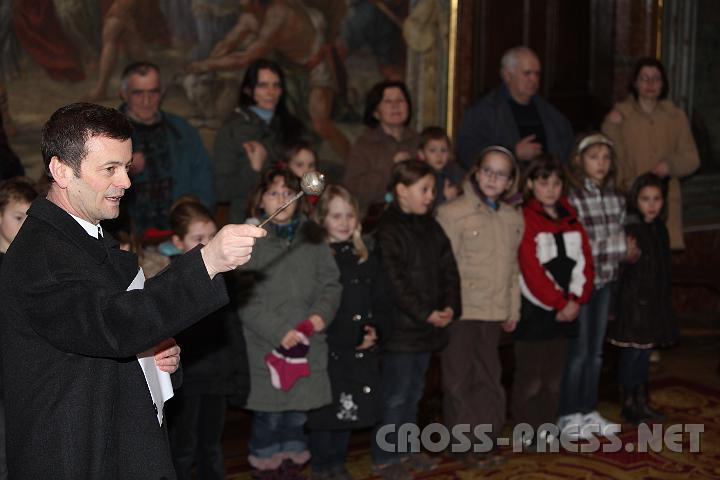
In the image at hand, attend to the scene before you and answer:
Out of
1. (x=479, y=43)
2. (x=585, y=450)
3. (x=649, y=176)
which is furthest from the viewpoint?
(x=479, y=43)

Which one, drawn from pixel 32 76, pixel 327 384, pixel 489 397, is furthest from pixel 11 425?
pixel 32 76

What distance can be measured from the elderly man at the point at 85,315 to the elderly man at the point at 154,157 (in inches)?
128

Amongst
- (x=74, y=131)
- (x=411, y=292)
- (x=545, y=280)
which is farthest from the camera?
(x=545, y=280)

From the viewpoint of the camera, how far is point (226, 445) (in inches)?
233

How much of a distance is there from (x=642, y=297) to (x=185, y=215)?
10.4ft

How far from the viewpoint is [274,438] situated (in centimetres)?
544

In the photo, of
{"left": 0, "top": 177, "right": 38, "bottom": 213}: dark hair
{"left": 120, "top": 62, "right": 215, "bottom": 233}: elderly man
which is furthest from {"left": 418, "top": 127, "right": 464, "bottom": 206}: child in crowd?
{"left": 0, "top": 177, "right": 38, "bottom": 213}: dark hair

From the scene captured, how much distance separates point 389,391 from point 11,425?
3095 mm

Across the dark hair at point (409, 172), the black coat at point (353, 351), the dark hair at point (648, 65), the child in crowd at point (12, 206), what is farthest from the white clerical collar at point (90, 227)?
the dark hair at point (648, 65)

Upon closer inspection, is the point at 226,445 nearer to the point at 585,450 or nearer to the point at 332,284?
the point at 332,284

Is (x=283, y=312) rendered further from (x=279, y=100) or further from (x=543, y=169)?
(x=279, y=100)

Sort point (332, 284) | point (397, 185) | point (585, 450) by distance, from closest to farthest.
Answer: point (332, 284), point (397, 185), point (585, 450)

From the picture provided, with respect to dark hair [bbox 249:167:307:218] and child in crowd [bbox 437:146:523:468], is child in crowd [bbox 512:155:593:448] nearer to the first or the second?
child in crowd [bbox 437:146:523:468]

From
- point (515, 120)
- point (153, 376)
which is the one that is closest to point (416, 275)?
point (515, 120)
